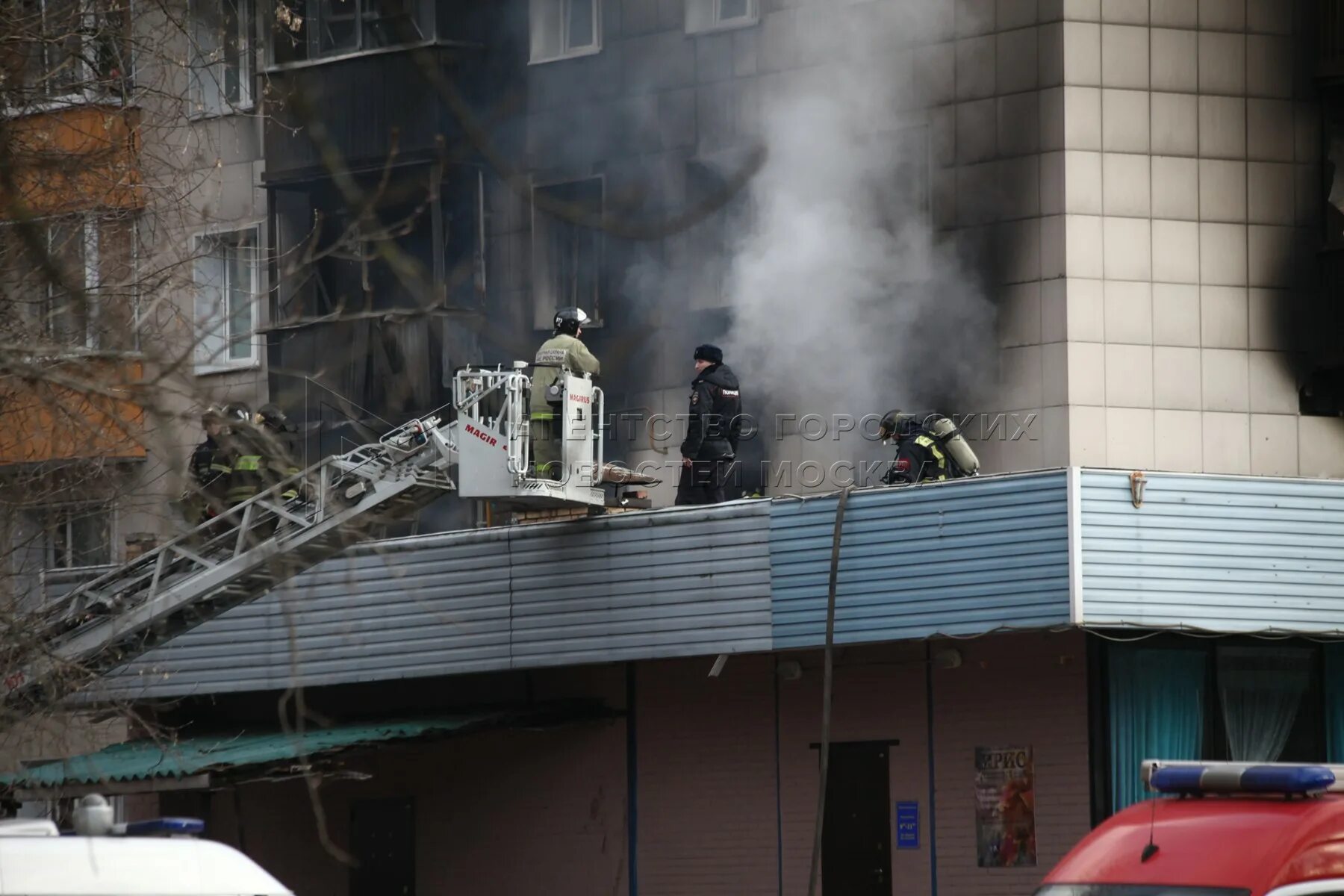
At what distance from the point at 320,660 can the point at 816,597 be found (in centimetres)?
517

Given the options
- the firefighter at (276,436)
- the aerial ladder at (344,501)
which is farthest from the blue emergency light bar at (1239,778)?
the aerial ladder at (344,501)

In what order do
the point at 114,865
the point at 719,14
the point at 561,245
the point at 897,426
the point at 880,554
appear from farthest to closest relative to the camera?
the point at 561,245 → the point at 719,14 → the point at 897,426 → the point at 880,554 → the point at 114,865

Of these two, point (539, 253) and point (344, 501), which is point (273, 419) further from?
point (539, 253)

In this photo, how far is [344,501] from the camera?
55.7ft

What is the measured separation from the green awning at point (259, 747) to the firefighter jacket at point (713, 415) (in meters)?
2.69

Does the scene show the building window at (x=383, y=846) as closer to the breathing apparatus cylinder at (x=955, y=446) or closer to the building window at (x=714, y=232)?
the building window at (x=714, y=232)

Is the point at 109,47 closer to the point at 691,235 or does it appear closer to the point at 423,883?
the point at 691,235

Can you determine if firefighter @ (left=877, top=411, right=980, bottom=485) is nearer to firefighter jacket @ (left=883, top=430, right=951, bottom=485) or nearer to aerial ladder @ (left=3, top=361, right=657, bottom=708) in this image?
firefighter jacket @ (left=883, top=430, right=951, bottom=485)

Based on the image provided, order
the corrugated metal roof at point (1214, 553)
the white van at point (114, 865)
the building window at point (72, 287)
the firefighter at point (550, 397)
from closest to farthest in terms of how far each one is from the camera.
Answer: the white van at point (114, 865) → the building window at point (72, 287) → the corrugated metal roof at point (1214, 553) → the firefighter at point (550, 397)

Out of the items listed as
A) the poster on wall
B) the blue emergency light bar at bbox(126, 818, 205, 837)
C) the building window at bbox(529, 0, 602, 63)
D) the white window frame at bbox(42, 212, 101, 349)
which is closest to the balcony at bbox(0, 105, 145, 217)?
the white window frame at bbox(42, 212, 101, 349)

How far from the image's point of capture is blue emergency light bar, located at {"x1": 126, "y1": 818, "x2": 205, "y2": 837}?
325 inches

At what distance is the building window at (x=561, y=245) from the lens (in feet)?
66.3

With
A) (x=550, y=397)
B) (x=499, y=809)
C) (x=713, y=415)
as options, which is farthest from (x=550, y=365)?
(x=499, y=809)

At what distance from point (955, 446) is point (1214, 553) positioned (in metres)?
2.24
